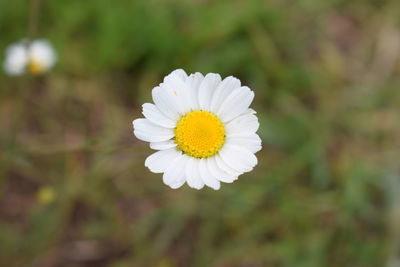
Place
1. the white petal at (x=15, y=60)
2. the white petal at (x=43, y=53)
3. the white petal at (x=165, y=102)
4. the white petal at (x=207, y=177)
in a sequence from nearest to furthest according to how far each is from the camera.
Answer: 1. the white petal at (x=207, y=177)
2. the white petal at (x=165, y=102)
3. the white petal at (x=15, y=60)
4. the white petal at (x=43, y=53)

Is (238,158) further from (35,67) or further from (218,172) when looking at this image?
(35,67)

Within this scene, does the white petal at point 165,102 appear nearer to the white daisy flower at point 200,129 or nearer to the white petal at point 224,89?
the white daisy flower at point 200,129

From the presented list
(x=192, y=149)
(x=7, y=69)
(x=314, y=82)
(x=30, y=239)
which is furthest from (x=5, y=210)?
(x=314, y=82)

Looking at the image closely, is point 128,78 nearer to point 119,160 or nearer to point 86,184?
point 119,160

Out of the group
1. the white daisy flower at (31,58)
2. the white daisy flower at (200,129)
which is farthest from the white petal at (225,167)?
the white daisy flower at (31,58)

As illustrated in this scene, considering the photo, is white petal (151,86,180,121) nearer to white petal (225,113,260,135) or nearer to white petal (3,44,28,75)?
white petal (225,113,260,135)

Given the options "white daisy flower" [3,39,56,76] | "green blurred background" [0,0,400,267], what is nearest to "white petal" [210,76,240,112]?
"green blurred background" [0,0,400,267]
